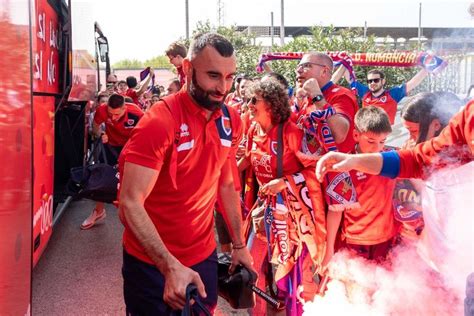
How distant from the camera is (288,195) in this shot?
11.2 ft

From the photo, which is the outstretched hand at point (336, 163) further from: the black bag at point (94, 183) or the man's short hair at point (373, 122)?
the black bag at point (94, 183)

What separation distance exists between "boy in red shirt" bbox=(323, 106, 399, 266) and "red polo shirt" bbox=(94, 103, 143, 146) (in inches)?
150

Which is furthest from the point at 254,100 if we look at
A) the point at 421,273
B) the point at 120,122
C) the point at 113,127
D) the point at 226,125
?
the point at 113,127

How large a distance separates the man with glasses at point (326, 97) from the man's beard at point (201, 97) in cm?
131

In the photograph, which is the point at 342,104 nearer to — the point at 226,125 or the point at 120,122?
the point at 226,125

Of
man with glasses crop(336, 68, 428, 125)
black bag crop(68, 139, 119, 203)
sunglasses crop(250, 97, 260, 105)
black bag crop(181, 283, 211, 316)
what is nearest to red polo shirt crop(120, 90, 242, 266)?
black bag crop(181, 283, 211, 316)

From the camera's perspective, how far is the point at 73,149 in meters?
5.58

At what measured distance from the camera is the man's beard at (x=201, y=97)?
2324 millimetres

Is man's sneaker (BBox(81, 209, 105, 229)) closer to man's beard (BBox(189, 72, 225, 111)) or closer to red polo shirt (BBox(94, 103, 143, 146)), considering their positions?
red polo shirt (BBox(94, 103, 143, 146))

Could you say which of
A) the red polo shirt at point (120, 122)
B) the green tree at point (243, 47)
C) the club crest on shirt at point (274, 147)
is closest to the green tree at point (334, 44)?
the green tree at point (243, 47)

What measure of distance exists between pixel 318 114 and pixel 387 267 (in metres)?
1.11

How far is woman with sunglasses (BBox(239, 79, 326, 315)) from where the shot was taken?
3.36m

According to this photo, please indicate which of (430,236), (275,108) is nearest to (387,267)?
(430,236)

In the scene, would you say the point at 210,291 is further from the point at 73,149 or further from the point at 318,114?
the point at 73,149
